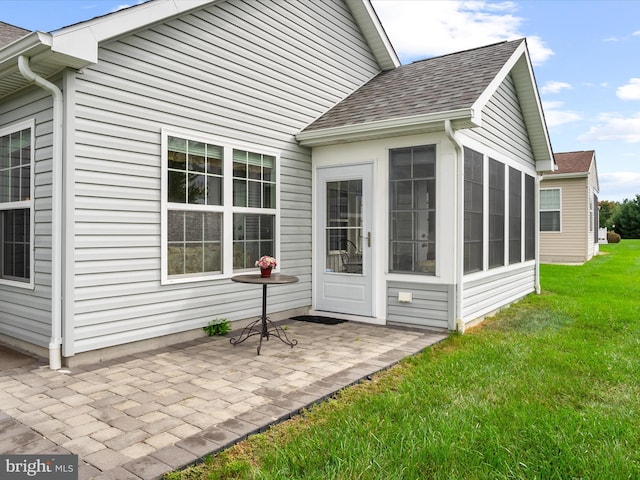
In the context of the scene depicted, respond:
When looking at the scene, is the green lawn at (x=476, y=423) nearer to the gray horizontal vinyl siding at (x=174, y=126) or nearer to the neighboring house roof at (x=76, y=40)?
the gray horizontal vinyl siding at (x=174, y=126)

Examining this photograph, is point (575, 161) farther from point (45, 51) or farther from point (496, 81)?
point (45, 51)

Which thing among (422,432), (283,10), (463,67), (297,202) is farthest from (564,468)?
(283,10)

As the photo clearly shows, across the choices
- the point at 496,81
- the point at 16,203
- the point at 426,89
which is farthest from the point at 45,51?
the point at 496,81

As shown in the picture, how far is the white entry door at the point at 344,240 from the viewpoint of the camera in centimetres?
612

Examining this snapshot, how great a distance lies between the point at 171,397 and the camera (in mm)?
3361

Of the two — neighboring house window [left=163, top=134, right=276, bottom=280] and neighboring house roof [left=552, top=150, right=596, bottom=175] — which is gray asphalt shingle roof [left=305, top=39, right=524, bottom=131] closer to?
neighboring house window [left=163, top=134, right=276, bottom=280]

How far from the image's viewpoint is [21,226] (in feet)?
15.4

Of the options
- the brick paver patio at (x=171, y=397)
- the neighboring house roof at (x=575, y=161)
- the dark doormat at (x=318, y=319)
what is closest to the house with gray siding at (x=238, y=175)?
the dark doormat at (x=318, y=319)

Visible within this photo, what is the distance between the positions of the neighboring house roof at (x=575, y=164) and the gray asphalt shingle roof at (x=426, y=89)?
29.6 ft

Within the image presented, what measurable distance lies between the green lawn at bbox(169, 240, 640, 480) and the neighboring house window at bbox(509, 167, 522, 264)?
117 inches

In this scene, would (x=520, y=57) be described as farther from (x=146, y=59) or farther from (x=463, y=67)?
(x=146, y=59)

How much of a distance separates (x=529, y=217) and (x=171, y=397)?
791 centimetres

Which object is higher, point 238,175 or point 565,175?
point 565,175

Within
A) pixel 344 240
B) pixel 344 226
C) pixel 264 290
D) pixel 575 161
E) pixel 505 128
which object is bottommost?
pixel 264 290
